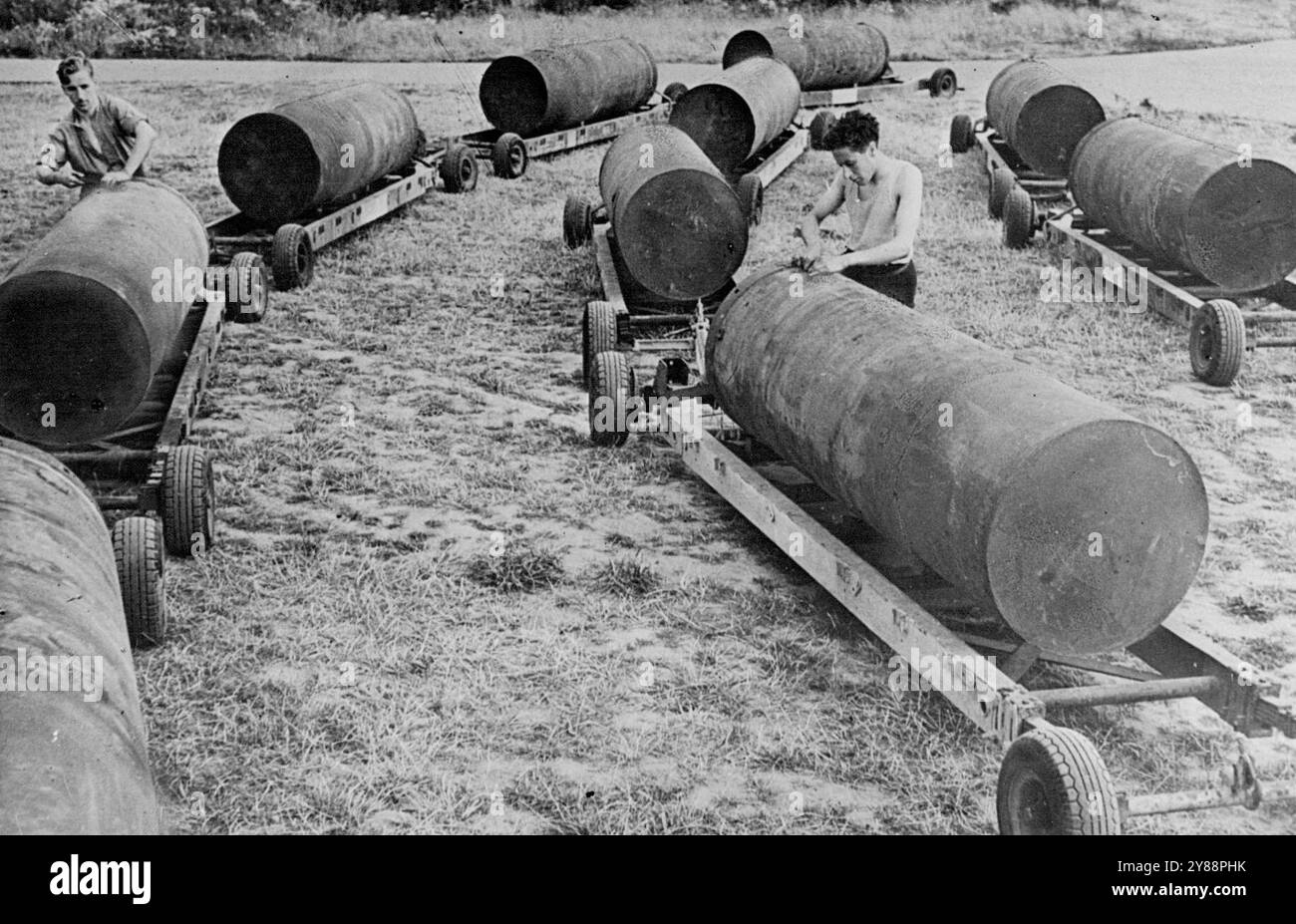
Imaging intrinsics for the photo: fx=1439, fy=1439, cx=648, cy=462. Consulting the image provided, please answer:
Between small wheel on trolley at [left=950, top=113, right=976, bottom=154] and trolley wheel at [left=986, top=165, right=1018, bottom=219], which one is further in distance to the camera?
small wheel on trolley at [left=950, top=113, right=976, bottom=154]

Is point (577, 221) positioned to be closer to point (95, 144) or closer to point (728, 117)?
point (728, 117)

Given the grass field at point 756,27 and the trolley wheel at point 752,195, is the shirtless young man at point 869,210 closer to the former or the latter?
the trolley wheel at point 752,195

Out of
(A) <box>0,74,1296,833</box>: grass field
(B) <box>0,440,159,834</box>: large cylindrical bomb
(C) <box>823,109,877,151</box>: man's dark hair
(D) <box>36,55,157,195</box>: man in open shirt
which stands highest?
(C) <box>823,109,877,151</box>: man's dark hair

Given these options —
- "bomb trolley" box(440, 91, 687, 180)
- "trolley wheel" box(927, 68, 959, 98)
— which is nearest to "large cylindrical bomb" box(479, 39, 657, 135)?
"bomb trolley" box(440, 91, 687, 180)

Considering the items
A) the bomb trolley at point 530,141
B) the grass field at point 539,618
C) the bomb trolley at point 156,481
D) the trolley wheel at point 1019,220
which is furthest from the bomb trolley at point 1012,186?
the bomb trolley at point 156,481

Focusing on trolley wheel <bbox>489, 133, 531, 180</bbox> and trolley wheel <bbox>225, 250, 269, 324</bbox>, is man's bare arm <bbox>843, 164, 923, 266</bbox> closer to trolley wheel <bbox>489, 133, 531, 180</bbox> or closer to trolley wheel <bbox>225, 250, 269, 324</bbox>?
trolley wheel <bbox>225, 250, 269, 324</bbox>

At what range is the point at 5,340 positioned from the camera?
21.3 ft

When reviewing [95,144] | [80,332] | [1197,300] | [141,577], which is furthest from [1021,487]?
[95,144]

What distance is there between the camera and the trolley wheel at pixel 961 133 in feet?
53.4

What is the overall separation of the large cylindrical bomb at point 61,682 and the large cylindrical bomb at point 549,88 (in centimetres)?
1156

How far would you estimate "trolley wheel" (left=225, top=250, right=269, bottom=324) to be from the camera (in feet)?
30.7

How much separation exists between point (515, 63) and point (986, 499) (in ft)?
39.3

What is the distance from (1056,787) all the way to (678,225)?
5.88m

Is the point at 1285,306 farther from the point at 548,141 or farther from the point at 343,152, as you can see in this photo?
the point at 548,141
